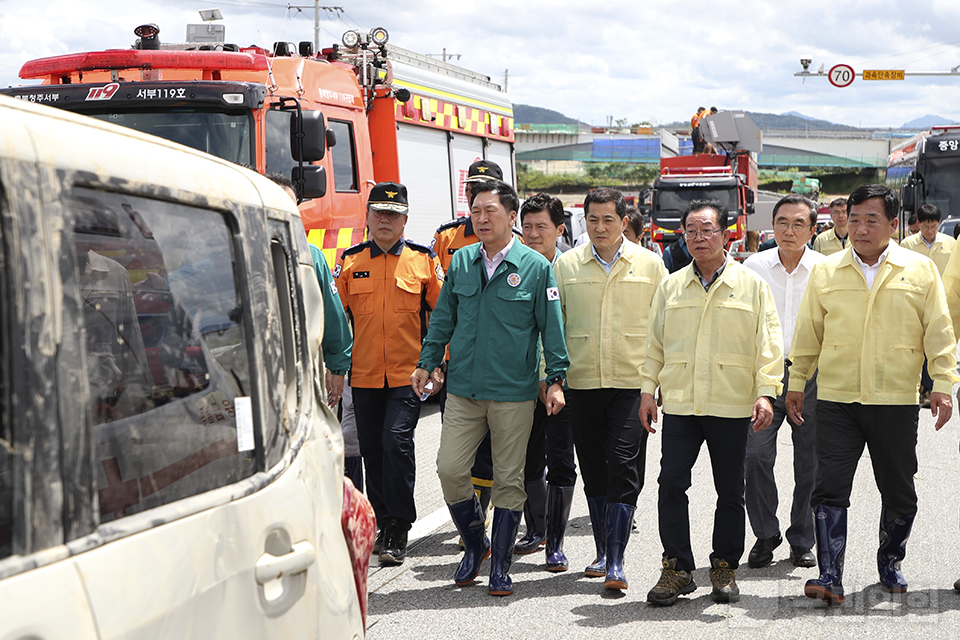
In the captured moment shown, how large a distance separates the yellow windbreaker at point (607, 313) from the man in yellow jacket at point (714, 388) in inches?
15.2

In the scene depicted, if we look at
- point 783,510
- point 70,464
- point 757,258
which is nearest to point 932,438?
point 783,510

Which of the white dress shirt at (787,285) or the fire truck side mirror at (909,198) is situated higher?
the fire truck side mirror at (909,198)

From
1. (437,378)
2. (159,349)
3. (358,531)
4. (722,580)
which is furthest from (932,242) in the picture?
(159,349)

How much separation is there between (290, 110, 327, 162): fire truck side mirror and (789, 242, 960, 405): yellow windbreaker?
4.32m

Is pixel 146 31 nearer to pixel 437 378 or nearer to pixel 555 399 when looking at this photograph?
pixel 437 378

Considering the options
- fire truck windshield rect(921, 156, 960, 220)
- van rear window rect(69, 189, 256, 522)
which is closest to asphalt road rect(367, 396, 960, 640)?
van rear window rect(69, 189, 256, 522)

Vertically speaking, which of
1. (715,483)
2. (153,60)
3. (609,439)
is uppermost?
(153,60)

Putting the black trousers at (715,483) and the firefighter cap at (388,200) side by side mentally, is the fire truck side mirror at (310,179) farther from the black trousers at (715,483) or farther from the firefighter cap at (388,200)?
the black trousers at (715,483)

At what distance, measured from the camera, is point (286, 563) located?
6.88 ft

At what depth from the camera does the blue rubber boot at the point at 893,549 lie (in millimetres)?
4762

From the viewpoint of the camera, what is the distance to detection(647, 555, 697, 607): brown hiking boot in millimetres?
4695

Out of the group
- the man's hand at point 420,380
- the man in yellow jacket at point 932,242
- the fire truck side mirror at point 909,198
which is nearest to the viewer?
the man's hand at point 420,380

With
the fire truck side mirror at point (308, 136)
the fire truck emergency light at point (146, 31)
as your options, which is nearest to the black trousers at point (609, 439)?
the fire truck side mirror at point (308, 136)

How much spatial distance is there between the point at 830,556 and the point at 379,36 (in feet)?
23.9
